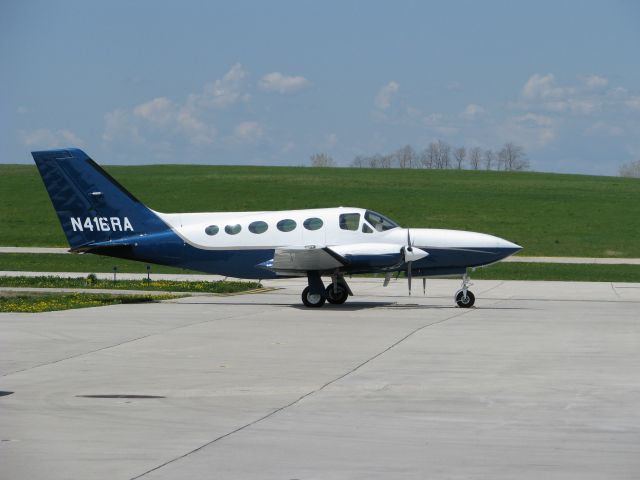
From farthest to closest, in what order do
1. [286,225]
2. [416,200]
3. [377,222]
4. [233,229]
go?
[416,200] → [233,229] → [286,225] → [377,222]

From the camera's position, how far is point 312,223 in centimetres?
2633

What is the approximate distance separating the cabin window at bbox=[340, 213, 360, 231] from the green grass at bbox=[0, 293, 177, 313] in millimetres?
5807

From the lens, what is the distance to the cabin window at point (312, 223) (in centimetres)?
2625

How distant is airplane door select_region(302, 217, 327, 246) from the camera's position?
26156 mm

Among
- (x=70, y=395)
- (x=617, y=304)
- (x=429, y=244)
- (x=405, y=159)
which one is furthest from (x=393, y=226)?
(x=405, y=159)

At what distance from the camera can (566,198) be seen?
7612 cm

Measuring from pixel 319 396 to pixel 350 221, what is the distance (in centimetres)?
1373

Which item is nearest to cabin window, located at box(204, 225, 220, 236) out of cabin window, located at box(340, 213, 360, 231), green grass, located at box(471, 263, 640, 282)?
cabin window, located at box(340, 213, 360, 231)

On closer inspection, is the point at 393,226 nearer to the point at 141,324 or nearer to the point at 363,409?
the point at 141,324

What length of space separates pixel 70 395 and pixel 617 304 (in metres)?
18.2

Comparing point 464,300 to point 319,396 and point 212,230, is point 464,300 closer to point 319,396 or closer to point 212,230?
point 212,230

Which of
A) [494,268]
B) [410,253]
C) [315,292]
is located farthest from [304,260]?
[494,268]

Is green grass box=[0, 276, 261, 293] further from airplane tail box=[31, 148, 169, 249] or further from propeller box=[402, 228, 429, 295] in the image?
propeller box=[402, 228, 429, 295]

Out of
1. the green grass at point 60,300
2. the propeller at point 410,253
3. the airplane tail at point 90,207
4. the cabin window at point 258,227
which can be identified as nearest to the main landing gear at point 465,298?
the propeller at point 410,253
